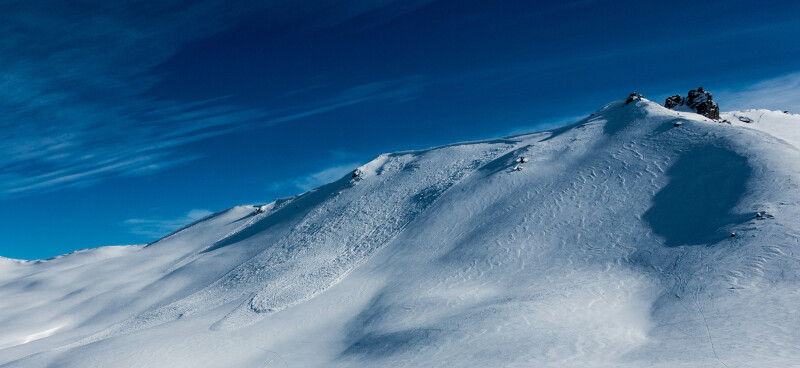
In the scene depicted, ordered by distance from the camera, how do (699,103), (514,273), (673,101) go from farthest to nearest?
1. (673,101)
2. (699,103)
3. (514,273)

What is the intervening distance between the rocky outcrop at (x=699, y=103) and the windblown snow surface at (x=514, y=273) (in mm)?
4066

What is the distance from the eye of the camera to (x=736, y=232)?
21125mm

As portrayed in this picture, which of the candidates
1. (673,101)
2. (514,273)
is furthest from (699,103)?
(514,273)

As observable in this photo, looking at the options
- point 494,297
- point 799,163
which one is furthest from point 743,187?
point 494,297

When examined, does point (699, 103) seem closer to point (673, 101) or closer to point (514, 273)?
point (673, 101)

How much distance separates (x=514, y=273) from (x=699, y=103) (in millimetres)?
32322

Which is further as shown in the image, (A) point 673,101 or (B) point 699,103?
(A) point 673,101

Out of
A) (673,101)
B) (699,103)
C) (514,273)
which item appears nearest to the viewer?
(514,273)

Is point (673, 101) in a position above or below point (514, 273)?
above

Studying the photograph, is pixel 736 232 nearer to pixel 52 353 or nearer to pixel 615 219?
pixel 615 219

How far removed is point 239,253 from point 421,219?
2128 cm

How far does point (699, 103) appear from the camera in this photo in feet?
142

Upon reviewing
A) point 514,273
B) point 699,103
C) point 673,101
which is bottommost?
point 514,273

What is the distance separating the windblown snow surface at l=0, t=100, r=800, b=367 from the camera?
56.1 ft
